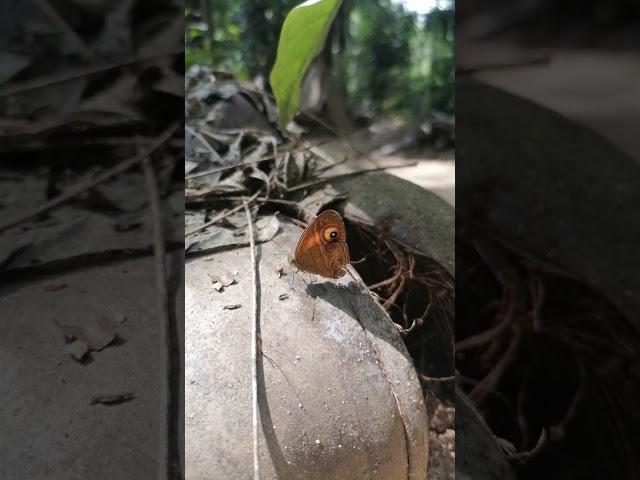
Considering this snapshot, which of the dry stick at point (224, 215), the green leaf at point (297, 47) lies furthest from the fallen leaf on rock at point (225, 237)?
the green leaf at point (297, 47)

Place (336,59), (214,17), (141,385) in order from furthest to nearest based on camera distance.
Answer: (214,17) → (336,59) → (141,385)

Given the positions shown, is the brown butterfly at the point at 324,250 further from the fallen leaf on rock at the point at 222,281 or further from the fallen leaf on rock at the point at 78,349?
the fallen leaf on rock at the point at 78,349

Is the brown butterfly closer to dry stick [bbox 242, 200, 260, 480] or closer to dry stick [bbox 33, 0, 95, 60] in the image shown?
dry stick [bbox 242, 200, 260, 480]

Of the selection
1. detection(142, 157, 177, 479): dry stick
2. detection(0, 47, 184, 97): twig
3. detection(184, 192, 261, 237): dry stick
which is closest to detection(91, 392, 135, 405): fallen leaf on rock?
detection(142, 157, 177, 479): dry stick

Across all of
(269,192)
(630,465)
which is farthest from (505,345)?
(269,192)

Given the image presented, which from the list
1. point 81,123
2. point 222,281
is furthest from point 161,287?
point 81,123

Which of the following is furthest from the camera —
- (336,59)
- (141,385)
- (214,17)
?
(214,17)

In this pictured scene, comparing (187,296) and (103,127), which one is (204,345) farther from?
(103,127)

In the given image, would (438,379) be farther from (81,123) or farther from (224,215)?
(81,123)
